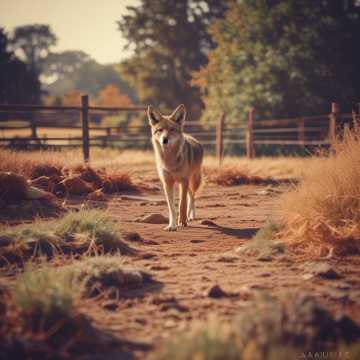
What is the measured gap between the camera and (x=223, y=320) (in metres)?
3.04

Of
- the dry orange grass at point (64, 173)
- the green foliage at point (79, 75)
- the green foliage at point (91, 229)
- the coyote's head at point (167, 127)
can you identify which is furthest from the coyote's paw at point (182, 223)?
the green foliage at point (79, 75)

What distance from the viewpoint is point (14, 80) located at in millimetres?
35031

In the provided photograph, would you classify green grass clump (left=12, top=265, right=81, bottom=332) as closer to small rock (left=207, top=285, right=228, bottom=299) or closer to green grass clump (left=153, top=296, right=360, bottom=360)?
green grass clump (left=153, top=296, right=360, bottom=360)

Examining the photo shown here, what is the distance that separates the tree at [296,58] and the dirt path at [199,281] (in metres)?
17.3

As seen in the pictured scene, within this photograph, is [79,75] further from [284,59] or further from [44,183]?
[44,183]

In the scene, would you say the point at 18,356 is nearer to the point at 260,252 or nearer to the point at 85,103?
the point at 260,252

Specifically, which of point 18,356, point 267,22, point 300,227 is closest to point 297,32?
point 267,22

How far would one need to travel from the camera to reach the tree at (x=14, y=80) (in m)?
34.3

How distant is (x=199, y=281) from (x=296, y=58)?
2044 cm

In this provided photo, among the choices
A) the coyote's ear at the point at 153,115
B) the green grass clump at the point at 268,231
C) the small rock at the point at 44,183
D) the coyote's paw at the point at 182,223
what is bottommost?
the coyote's paw at the point at 182,223

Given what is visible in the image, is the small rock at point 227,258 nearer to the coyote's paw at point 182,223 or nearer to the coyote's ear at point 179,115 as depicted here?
the coyote's paw at point 182,223

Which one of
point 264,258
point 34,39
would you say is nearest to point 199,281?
point 264,258

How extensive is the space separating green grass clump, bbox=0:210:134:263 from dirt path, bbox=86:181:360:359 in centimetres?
42

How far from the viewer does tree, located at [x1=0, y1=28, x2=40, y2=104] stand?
34259 millimetres
